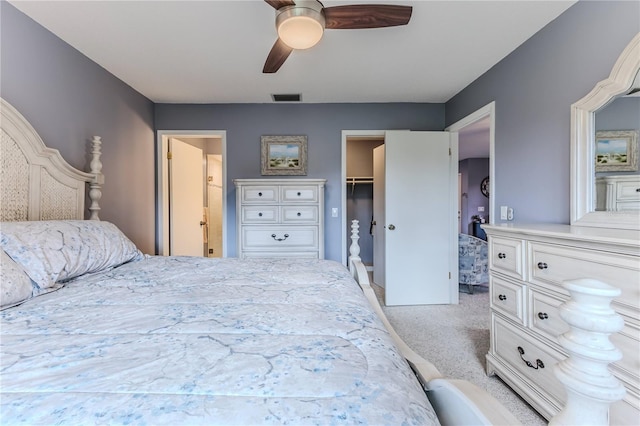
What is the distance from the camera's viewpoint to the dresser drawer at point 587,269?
42.6 inches

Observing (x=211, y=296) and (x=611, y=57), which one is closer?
(x=211, y=296)

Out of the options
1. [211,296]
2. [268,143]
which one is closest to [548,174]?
[211,296]

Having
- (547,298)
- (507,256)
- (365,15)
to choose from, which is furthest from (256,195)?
(547,298)

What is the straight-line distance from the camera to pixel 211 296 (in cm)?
121

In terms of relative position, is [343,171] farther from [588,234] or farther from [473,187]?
[473,187]

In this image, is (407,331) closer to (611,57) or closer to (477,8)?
(611,57)

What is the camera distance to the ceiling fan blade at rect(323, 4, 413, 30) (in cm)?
150

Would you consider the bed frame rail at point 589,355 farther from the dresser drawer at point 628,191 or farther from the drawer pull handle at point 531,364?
the dresser drawer at point 628,191

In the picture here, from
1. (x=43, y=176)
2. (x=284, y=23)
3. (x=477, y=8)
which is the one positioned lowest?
(x=43, y=176)

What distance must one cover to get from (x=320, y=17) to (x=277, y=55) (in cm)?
46

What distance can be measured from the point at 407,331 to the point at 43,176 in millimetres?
3073

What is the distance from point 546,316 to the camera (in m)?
1.48

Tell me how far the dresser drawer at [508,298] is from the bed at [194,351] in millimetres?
1016

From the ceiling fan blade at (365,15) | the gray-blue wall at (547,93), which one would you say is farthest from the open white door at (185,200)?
the gray-blue wall at (547,93)
